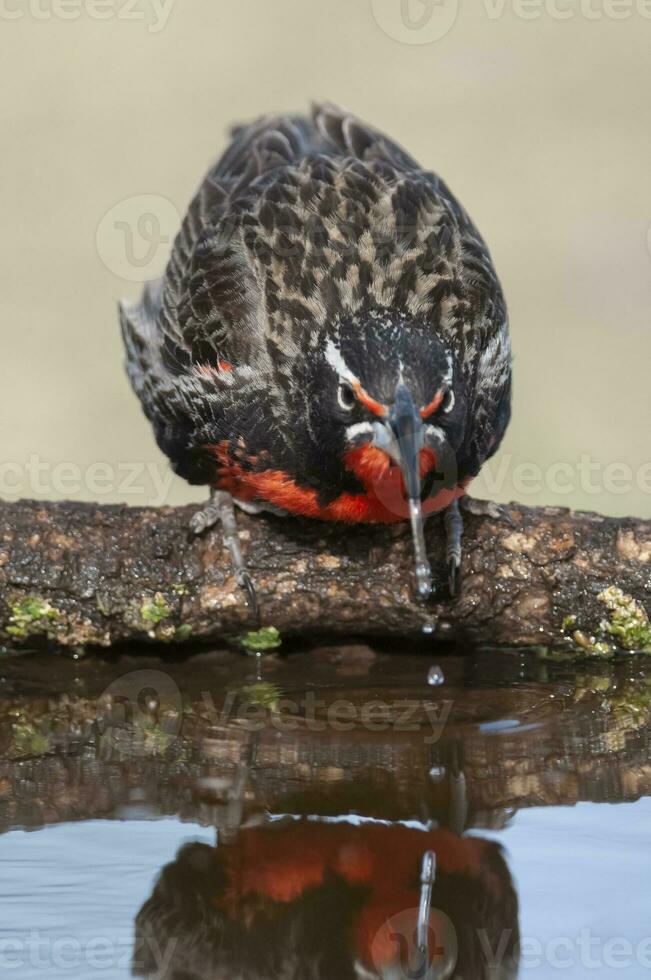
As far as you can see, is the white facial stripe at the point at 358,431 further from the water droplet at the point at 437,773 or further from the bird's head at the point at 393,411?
the water droplet at the point at 437,773

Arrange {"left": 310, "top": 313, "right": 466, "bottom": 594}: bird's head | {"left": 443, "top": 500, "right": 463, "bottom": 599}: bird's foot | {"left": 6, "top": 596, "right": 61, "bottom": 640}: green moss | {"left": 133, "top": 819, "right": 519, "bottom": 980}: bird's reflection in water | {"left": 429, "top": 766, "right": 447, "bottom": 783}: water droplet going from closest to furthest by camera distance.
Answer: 1. {"left": 133, "top": 819, "right": 519, "bottom": 980}: bird's reflection in water
2. {"left": 429, "top": 766, "right": 447, "bottom": 783}: water droplet
3. {"left": 310, "top": 313, "right": 466, "bottom": 594}: bird's head
4. {"left": 6, "top": 596, "right": 61, "bottom": 640}: green moss
5. {"left": 443, "top": 500, "right": 463, "bottom": 599}: bird's foot

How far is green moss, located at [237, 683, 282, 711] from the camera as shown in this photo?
6922mm

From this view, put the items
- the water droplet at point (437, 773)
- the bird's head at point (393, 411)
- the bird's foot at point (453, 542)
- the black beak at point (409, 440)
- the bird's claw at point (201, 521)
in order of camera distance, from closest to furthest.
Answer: the water droplet at point (437, 773), the black beak at point (409, 440), the bird's head at point (393, 411), the bird's foot at point (453, 542), the bird's claw at point (201, 521)

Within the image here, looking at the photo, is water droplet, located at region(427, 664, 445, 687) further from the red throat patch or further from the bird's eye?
the bird's eye

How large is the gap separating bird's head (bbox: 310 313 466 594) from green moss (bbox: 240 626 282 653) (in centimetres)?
90

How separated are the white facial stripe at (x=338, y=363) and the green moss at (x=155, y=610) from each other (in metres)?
1.53

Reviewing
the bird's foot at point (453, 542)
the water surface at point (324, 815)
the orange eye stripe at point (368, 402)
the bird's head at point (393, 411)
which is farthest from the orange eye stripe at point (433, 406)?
the water surface at point (324, 815)

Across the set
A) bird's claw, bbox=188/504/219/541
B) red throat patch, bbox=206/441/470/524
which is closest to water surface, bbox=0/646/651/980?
bird's claw, bbox=188/504/219/541

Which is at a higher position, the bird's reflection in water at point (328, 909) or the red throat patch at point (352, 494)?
the red throat patch at point (352, 494)

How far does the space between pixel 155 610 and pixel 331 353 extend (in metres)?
1.62

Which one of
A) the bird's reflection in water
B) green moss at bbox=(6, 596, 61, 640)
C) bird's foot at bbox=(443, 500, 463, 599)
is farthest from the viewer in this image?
bird's foot at bbox=(443, 500, 463, 599)

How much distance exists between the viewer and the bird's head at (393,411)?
648cm

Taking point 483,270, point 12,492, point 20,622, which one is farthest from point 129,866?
point 12,492

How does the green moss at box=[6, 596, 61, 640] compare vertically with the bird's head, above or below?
below
